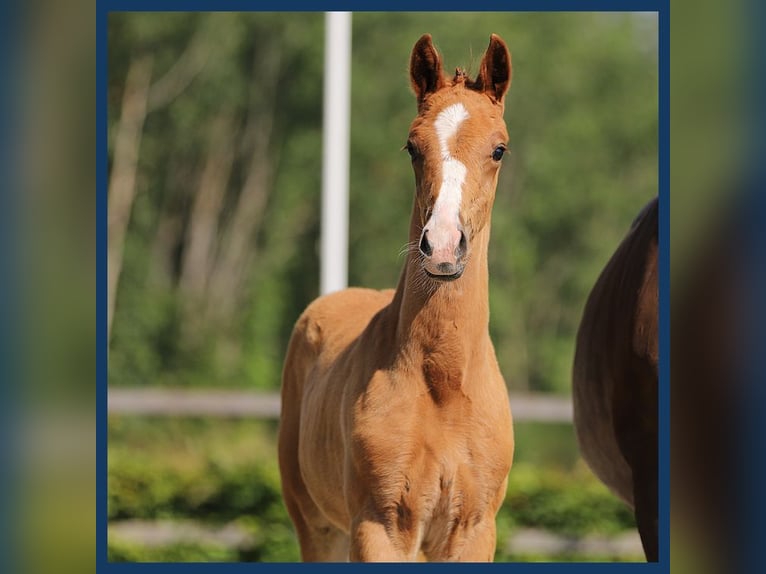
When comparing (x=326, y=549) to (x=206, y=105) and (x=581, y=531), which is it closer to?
(x=581, y=531)

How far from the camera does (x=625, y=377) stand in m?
4.39

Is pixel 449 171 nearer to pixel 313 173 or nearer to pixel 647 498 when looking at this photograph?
pixel 647 498

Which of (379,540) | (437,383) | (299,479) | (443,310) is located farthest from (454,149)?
(299,479)

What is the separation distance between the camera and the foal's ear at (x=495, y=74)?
4023 millimetres

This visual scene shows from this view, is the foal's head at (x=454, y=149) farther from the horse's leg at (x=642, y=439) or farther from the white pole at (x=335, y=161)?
the white pole at (x=335, y=161)

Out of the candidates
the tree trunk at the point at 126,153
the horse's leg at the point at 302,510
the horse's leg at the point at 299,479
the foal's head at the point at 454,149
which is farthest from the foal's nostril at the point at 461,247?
the tree trunk at the point at 126,153

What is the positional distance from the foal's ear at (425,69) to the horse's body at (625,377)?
3.51 ft

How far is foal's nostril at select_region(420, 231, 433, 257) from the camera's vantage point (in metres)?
3.54


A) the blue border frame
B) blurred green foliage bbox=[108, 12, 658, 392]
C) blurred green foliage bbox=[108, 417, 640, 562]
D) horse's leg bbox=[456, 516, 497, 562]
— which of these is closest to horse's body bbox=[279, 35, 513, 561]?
horse's leg bbox=[456, 516, 497, 562]

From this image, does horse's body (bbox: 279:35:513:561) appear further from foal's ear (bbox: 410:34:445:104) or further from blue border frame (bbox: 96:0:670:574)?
blue border frame (bbox: 96:0:670:574)

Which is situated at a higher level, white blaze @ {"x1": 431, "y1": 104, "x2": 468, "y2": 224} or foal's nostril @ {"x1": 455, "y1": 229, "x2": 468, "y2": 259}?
white blaze @ {"x1": 431, "y1": 104, "x2": 468, "y2": 224}

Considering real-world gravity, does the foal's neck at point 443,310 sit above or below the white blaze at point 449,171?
Answer: below

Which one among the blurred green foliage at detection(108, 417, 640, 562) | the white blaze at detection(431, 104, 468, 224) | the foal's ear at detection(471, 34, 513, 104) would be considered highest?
the foal's ear at detection(471, 34, 513, 104)

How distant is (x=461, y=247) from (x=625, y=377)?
1.15 metres
